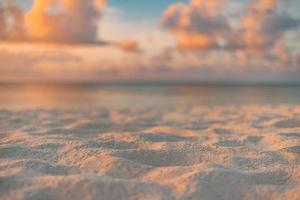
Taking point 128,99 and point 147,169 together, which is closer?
point 147,169

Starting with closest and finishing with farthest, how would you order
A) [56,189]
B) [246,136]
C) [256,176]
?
[56,189] → [256,176] → [246,136]

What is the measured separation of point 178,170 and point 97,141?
985 millimetres

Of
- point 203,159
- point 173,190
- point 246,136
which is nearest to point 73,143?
point 203,159

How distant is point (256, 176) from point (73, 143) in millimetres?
1247

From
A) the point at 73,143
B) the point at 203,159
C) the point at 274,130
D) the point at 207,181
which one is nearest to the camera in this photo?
the point at 207,181

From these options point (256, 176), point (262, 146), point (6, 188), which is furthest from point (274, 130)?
point (6, 188)

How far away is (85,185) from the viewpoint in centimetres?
164

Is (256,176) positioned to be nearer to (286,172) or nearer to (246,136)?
(286,172)

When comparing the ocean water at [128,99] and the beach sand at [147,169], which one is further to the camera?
the ocean water at [128,99]

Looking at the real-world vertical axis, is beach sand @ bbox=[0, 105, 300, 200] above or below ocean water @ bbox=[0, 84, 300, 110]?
above

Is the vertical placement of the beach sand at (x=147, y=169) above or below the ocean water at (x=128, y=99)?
above

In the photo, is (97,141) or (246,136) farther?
(246,136)

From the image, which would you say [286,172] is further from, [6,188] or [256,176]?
[6,188]

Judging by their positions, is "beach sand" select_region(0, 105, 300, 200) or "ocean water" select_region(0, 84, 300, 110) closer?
"beach sand" select_region(0, 105, 300, 200)
